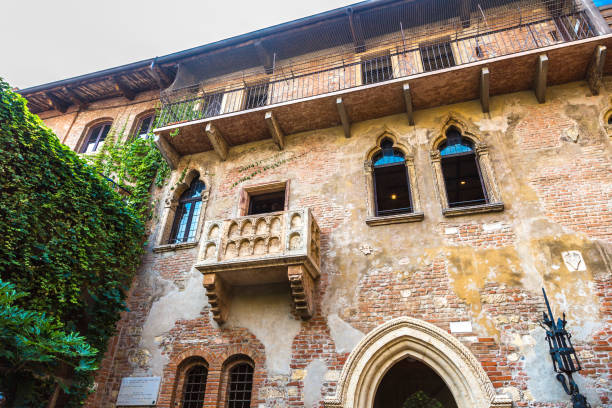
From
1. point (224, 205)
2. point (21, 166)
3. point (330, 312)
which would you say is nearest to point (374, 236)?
point (330, 312)

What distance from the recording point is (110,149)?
11391mm

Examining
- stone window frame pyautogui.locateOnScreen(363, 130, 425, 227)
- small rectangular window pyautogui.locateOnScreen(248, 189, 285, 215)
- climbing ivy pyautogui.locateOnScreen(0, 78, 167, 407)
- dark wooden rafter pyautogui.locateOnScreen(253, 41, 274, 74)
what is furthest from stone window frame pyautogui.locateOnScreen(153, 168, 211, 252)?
stone window frame pyautogui.locateOnScreen(363, 130, 425, 227)

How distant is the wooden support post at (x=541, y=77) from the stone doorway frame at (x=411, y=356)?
5.52 m

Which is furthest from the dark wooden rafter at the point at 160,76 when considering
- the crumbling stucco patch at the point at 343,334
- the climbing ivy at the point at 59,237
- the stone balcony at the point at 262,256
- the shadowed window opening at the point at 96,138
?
the crumbling stucco patch at the point at 343,334

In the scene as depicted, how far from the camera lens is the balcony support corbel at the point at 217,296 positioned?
706 centimetres

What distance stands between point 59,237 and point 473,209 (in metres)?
7.68

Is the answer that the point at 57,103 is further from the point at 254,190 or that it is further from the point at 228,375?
the point at 228,375

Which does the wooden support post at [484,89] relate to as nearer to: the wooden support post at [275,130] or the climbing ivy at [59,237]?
the wooden support post at [275,130]

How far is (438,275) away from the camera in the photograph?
6684 mm

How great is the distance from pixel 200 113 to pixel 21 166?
15.1ft

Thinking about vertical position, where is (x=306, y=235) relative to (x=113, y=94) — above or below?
below

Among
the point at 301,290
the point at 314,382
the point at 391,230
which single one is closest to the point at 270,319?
the point at 301,290

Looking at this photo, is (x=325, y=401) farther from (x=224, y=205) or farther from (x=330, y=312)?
(x=224, y=205)

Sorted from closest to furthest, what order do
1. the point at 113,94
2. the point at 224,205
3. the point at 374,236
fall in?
the point at 374,236 → the point at 224,205 → the point at 113,94
